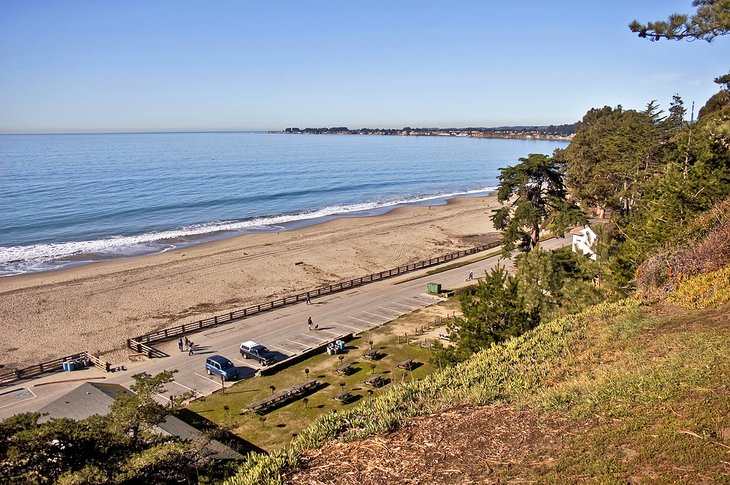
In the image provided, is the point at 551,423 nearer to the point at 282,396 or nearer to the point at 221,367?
the point at 282,396

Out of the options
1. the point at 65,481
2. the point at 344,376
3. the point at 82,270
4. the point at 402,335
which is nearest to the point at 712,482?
the point at 65,481

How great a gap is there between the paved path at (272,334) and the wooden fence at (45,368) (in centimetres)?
62

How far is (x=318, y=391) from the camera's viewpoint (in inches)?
919

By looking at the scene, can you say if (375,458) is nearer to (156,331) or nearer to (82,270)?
(156,331)

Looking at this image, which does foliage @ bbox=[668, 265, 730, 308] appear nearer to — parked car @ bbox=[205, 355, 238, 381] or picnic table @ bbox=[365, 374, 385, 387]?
picnic table @ bbox=[365, 374, 385, 387]

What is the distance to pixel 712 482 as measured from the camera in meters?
6.01

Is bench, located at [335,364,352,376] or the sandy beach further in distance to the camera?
the sandy beach

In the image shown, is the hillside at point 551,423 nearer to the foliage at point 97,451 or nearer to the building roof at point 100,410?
the foliage at point 97,451

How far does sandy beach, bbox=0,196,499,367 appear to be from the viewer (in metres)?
34.7

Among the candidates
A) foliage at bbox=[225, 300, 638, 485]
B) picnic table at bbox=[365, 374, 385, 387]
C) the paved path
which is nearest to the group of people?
the paved path

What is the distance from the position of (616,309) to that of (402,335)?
57.0ft

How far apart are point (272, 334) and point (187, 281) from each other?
16.8 meters

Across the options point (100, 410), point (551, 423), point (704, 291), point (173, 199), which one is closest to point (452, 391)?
point (551, 423)

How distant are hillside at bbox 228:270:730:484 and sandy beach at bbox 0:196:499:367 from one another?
86.2 feet
